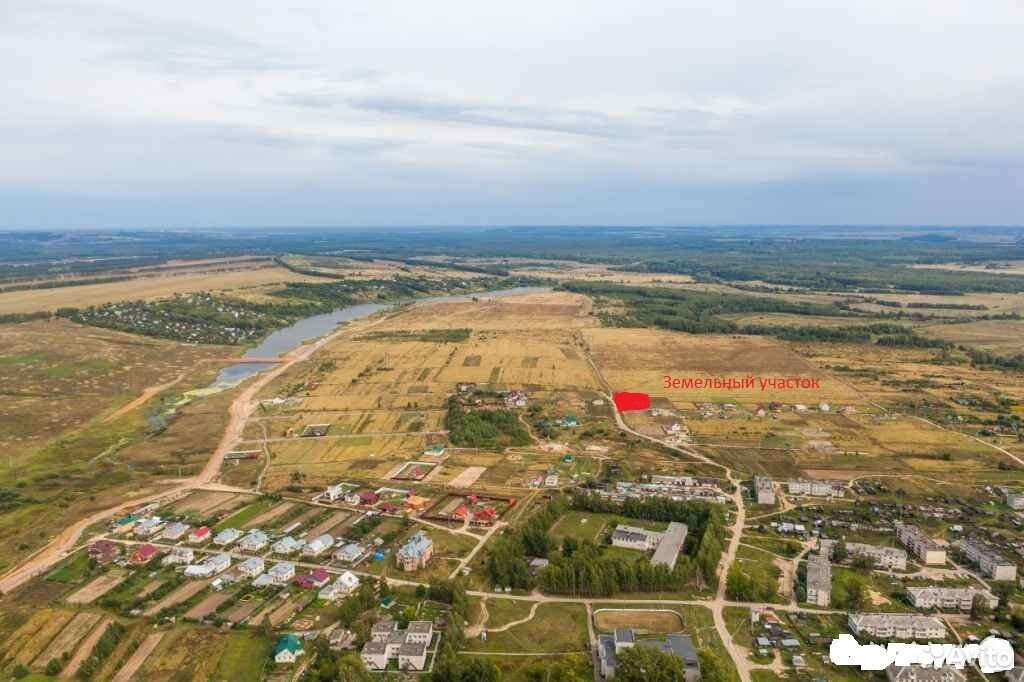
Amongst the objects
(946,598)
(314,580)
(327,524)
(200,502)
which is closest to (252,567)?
(314,580)

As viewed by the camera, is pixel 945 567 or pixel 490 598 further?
pixel 945 567

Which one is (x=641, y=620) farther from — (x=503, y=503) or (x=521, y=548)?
(x=503, y=503)

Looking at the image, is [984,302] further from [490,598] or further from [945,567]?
[490,598]

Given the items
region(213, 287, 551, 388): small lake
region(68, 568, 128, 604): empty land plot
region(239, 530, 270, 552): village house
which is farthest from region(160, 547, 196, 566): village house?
region(213, 287, 551, 388): small lake

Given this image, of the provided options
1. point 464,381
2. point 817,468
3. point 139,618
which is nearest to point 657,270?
point 464,381

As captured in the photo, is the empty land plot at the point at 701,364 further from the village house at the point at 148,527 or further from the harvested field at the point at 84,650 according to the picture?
the harvested field at the point at 84,650

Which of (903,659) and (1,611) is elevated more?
(903,659)
